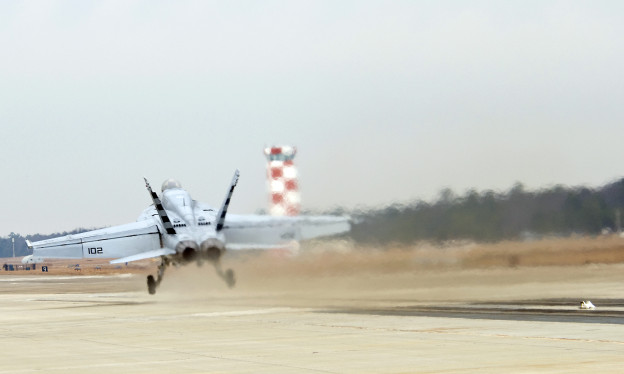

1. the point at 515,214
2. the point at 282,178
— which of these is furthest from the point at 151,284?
the point at 282,178

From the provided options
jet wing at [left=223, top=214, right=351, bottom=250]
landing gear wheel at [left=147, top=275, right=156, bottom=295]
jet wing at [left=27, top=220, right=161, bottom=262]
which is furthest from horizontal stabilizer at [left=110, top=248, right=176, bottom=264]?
jet wing at [left=27, top=220, right=161, bottom=262]

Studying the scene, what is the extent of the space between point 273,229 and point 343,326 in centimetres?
3006

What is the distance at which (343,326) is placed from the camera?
3028cm

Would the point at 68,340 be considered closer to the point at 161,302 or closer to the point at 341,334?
the point at 341,334

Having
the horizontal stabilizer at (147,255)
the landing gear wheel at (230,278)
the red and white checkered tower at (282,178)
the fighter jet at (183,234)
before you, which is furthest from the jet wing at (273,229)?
the red and white checkered tower at (282,178)

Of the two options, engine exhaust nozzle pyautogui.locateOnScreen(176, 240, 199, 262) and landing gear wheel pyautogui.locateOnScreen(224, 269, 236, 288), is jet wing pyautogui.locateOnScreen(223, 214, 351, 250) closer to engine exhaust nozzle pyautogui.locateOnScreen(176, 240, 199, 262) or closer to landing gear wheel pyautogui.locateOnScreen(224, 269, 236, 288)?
landing gear wheel pyautogui.locateOnScreen(224, 269, 236, 288)

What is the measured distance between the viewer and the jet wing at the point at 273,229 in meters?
52.6

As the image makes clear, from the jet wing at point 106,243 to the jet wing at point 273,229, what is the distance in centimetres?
425

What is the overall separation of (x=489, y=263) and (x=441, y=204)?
359 centimetres

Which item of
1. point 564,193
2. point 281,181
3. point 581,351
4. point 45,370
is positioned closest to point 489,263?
point 564,193

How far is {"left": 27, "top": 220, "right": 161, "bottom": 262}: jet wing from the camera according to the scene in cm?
5672

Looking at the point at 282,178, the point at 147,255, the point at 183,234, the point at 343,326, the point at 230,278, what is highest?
the point at 282,178

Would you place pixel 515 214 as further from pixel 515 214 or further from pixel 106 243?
pixel 106 243

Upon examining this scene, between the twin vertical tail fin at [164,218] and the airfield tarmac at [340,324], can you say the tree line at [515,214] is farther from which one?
the twin vertical tail fin at [164,218]
